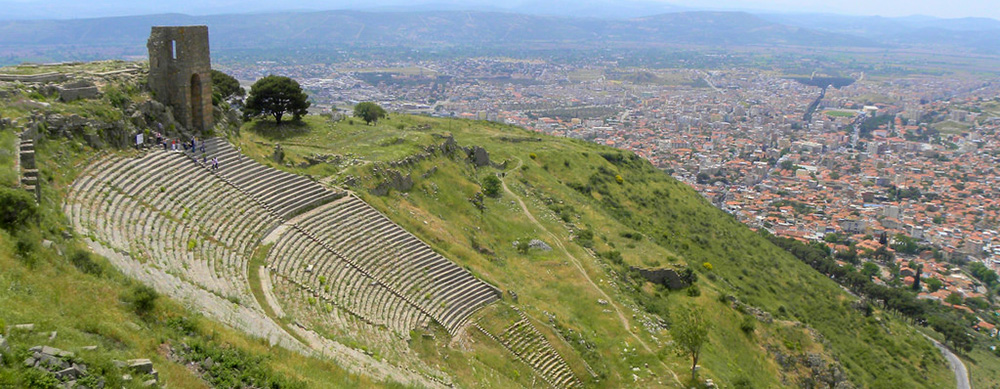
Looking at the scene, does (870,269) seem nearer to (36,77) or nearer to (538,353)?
(538,353)

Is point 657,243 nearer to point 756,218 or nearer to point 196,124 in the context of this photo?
point 196,124

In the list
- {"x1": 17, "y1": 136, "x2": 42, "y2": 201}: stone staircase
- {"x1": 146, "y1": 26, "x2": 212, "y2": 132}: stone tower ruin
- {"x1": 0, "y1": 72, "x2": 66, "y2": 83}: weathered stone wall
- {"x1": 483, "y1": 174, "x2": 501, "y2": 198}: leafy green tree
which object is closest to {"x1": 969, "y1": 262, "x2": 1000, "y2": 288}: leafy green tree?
{"x1": 483, "y1": 174, "x2": 501, "y2": 198}: leafy green tree

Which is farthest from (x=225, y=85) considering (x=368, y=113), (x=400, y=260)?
(x=400, y=260)

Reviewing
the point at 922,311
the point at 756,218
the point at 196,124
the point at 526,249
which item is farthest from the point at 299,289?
the point at 756,218

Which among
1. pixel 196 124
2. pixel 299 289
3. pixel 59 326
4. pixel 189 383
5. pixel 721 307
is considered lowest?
pixel 721 307

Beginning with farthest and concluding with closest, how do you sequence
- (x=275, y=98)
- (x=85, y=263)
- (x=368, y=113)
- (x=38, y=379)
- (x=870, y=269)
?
(x=870, y=269) < (x=368, y=113) < (x=275, y=98) < (x=85, y=263) < (x=38, y=379)

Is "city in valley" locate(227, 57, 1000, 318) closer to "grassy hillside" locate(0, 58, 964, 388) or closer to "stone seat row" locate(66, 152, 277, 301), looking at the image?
"grassy hillside" locate(0, 58, 964, 388)
